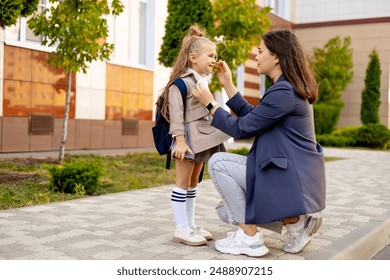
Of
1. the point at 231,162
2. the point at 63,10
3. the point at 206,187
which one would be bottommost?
the point at 206,187

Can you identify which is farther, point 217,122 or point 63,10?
point 63,10

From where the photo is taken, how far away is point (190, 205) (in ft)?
14.4

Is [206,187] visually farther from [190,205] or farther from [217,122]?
[217,122]

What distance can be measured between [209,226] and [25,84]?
24.0 feet

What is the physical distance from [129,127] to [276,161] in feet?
35.0

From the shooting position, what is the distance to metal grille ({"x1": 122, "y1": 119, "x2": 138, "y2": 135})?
13.9 metres

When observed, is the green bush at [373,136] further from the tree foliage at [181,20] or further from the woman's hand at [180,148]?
the woman's hand at [180,148]

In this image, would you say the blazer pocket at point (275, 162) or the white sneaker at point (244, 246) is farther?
the white sneaker at point (244, 246)

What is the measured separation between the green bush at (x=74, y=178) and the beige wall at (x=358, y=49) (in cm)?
1886

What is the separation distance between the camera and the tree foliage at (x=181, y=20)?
10398 millimetres

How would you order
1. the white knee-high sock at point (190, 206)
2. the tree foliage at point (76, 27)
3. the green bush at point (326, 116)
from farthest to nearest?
the green bush at point (326, 116), the tree foliage at point (76, 27), the white knee-high sock at point (190, 206)

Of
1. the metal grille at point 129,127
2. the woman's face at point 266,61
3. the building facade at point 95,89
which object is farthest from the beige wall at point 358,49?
the woman's face at point 266,61

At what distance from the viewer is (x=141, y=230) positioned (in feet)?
15.2
